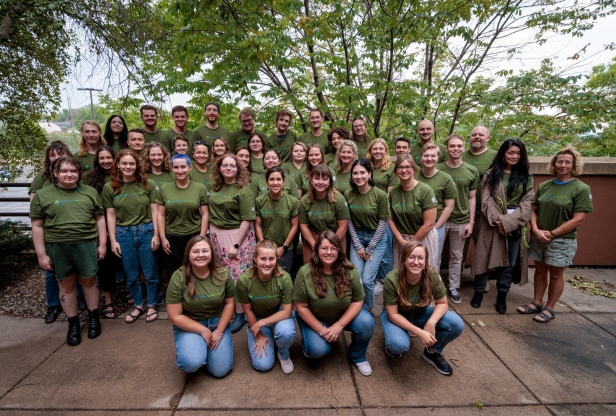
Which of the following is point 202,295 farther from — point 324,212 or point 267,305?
point 324,212

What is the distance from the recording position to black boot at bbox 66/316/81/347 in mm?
3361

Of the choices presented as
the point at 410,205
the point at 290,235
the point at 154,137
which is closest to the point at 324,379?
the point at 290,235

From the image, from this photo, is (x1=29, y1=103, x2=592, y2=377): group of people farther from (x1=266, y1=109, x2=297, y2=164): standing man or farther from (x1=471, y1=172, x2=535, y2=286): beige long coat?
(x1=266, y1=109, x2=297, y2=164): standing man

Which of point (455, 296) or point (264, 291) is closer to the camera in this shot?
point (264, 291)

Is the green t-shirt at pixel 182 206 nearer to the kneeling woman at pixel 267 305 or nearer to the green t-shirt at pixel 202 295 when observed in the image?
the green t-shirt at pixel 202 295

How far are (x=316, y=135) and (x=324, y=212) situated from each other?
188cm

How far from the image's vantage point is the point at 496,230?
402 cm

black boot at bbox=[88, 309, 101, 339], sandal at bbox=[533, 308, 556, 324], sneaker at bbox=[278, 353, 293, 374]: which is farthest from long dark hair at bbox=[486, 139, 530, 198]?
black boot at bbox=[88, 309, 101, 339]

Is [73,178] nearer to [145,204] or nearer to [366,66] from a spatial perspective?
[145,204]

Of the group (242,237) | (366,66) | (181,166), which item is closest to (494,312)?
(242,237)

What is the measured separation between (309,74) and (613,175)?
24.2 ft

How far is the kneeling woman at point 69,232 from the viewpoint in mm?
3281

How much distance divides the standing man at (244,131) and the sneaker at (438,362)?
3.56m

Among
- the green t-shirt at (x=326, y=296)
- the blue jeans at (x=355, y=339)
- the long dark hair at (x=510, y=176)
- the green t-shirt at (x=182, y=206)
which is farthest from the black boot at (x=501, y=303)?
the green t-shirt at (x=182, y=206)
